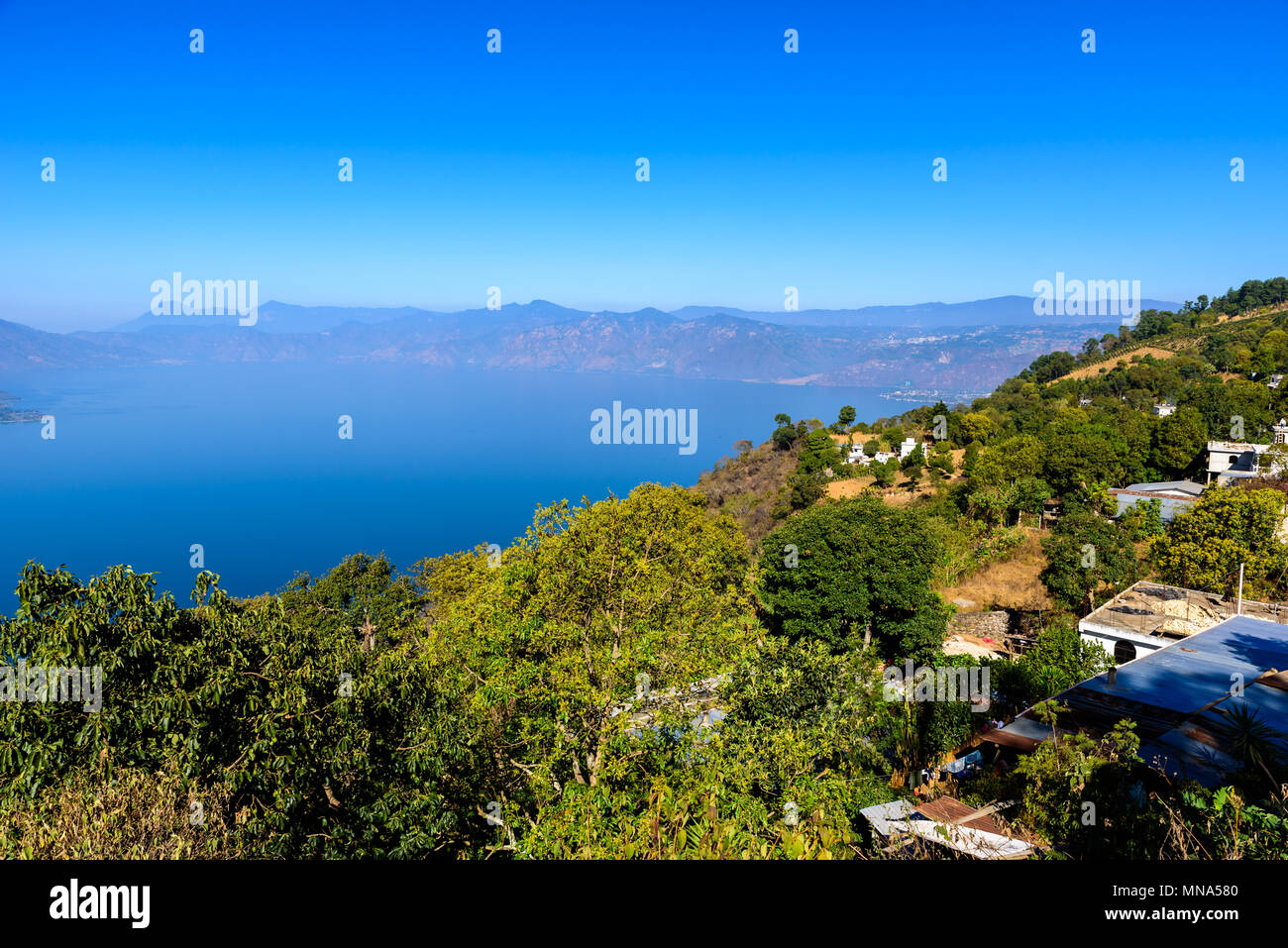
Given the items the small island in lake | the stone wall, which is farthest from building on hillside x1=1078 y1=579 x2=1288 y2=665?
the small island in lake

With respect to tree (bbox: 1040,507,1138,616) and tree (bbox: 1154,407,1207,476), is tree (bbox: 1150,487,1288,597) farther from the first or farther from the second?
tree (bbox: 1154,407,1207,476)

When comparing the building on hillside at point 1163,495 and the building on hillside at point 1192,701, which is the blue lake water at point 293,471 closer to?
the building on hillside at point 1163,495

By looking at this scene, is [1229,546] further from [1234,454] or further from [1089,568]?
[1234,454]

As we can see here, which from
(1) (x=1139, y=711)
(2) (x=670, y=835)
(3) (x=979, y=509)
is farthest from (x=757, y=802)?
(3) (x=979, y=509)

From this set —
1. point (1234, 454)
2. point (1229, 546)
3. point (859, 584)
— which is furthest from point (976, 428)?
point (859, 584)

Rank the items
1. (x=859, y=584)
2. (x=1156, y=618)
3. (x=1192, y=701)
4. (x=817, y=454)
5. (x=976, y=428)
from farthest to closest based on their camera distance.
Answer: (x=817, y=454), (x=976, y=428), (x=859, y=584), (x=1156, y=618), (x=1192, y=701)
